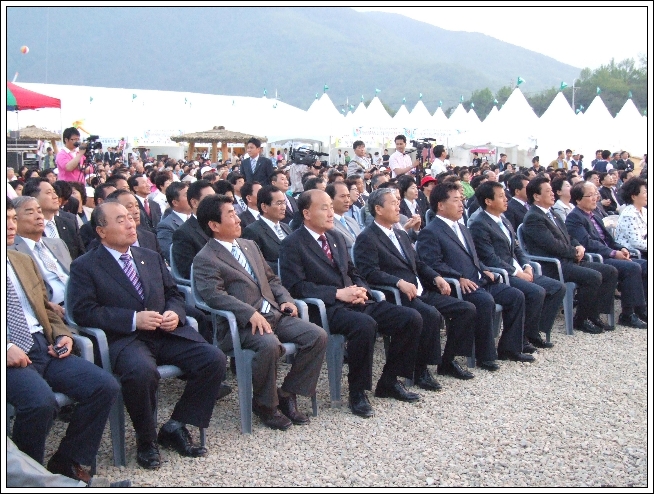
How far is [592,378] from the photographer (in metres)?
5.25

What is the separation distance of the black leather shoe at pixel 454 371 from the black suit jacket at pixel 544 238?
200 centimetres

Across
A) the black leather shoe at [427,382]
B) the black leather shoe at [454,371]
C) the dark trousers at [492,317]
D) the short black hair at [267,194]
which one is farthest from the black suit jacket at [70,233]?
the dark trousers at [492,317]

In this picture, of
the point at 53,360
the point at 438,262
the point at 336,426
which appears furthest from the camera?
the point at 438,262

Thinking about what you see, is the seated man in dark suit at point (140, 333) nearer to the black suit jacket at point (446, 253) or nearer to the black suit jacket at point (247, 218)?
the black suit jacket at point (446, 253)

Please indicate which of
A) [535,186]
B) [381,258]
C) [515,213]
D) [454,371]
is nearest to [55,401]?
[381,258]

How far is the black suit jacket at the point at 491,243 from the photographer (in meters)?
6.17

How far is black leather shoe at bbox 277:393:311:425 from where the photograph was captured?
4293 millimetres

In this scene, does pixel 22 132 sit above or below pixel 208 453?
above

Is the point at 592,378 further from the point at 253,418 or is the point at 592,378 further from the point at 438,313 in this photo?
the point at 253,418

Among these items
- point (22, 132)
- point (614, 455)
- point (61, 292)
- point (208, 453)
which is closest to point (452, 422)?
point (614, 455)

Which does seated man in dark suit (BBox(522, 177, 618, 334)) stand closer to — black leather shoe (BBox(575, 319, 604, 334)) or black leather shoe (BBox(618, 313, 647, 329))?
black leather shoe (BBox(575, 319, 604, 334))

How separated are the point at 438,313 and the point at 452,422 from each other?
3.17 feet

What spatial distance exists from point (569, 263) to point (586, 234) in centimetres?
64

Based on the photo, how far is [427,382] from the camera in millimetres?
5008
